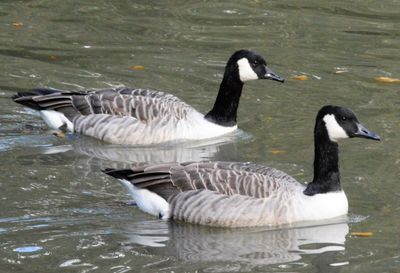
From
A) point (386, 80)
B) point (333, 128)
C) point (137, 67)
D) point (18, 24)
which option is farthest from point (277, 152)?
point (18, 24)

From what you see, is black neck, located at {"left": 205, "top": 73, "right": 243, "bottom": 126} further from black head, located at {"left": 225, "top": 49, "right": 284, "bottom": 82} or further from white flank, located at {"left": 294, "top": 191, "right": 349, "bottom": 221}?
white flank, located at {"left": 294, "top": 191, "right": 349, "bottom": 221}

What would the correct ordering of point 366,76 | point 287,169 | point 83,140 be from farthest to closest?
point 366,76 < point 83,140 < point 287,169

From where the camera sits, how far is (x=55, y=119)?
545 inches

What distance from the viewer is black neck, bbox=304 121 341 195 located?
10852 mm

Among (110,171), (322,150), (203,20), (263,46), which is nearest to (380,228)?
(322,150)

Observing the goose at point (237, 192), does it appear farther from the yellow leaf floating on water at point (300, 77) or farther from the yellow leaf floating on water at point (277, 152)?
the yellow leaf floating on water at point (300, 77)

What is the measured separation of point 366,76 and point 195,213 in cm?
656

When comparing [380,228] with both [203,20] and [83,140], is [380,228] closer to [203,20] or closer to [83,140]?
[83,140]

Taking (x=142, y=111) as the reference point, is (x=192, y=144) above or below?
below

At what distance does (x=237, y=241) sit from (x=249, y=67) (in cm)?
424

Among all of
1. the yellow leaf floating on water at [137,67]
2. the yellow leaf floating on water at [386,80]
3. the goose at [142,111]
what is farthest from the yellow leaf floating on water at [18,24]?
the yellow leaf floating on water at [386,80]

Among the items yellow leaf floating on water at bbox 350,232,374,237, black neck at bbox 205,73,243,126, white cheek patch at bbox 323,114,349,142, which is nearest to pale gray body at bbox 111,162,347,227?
yellow leaf floating on water at bbox 350,232,374,237

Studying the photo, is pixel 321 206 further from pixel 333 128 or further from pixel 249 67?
pixel 249 67

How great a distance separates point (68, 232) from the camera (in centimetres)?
1020
